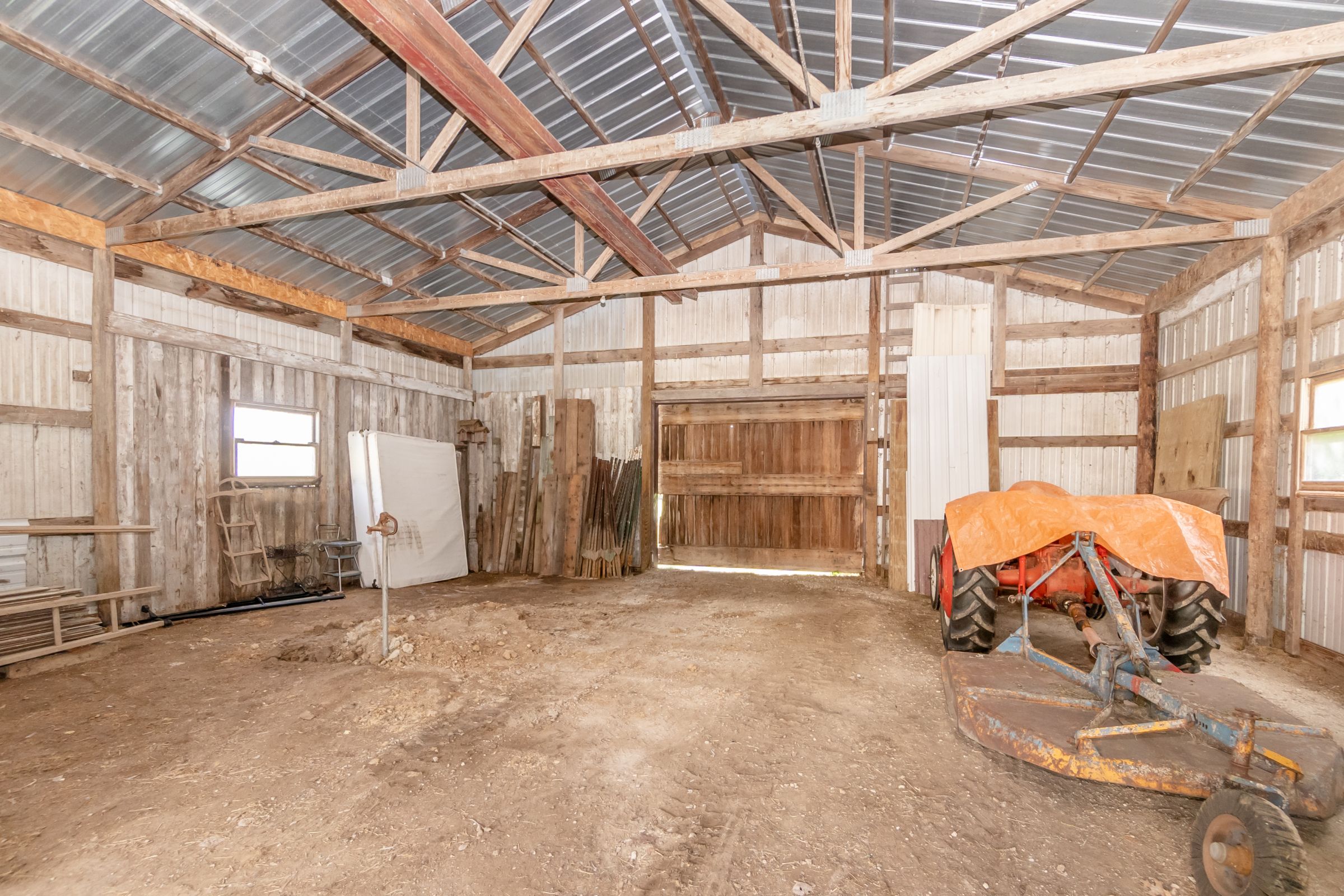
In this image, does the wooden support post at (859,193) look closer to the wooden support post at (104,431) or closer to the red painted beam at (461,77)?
the red painted beam at (461,77)

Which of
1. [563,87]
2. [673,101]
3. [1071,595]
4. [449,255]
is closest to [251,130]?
[563,87]

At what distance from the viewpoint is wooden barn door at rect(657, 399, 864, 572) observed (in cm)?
920

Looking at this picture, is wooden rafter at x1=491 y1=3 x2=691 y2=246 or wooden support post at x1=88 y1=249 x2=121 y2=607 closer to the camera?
wooden rafter at x1=491 y1=3 x2=691 y2=246

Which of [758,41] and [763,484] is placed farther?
[763,484]

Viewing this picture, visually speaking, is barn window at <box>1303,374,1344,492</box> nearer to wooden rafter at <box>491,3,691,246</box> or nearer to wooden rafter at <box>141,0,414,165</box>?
wooden rafter at <box>491,3,691,246</box>

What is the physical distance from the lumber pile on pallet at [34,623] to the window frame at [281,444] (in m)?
2.26

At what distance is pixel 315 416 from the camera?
26.3 ft

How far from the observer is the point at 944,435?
320 inches

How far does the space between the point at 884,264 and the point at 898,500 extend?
11.2ft

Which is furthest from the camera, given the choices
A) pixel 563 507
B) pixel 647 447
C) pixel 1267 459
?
pixel 647 447

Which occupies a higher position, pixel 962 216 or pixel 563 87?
pixel 563 87

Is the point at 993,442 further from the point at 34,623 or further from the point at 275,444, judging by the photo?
the point at 34,623

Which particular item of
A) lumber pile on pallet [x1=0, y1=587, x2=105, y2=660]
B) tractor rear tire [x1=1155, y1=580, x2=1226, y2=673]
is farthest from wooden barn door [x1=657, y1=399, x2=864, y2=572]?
lumber pile on pallet [x1=0, y1=587, x2=105, y2=660]

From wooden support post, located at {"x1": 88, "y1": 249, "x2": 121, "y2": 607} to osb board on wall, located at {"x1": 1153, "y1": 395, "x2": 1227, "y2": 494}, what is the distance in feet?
35.4
